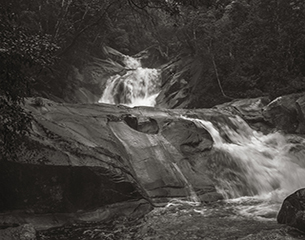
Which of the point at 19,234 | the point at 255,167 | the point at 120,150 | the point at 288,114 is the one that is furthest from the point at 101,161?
the point at 288,114

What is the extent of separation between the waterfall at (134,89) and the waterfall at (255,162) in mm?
10759

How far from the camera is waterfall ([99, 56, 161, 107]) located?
901 inches

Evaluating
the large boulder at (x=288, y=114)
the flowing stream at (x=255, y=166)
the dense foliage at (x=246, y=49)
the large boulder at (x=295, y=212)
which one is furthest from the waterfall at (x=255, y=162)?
the dense foliage at (x=246, y=49)

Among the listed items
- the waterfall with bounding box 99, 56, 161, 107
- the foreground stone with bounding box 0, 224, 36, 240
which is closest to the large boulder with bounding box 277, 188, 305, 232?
the foreground stone with bounding box 0, 224, 36, 240

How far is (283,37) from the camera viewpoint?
16422 mm

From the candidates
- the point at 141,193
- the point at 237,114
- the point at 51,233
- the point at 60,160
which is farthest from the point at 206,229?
the point at 237,114

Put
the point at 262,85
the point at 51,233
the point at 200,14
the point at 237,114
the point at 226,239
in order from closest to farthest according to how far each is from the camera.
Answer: the point at 226,239
the point at 51,233
the point at 237,114
the point at 262,85
the point at 200,14

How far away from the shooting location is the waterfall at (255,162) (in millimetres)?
8883

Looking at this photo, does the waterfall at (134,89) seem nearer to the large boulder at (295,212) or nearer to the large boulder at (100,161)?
the large boulder at (100,161)

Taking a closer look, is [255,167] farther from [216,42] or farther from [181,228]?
[216,42]

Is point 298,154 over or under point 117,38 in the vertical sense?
under

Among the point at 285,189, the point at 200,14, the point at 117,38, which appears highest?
the point at 117,38

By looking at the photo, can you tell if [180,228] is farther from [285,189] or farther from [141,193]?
[285,189]

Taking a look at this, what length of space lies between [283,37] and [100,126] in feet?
40.5
